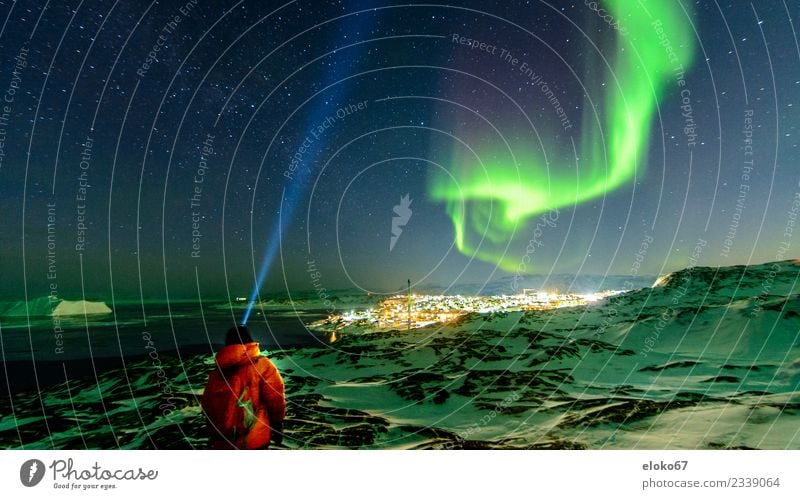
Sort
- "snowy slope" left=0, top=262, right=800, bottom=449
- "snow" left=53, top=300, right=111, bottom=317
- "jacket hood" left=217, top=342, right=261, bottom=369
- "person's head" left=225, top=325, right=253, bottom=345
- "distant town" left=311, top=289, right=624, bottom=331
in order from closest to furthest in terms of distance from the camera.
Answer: "jacket hood" left=217, top=342, right=261, bottom=369, "person's head" left=225, top=325, right=253, bottom=345, "snowy slope" left=0, top=262, right=800, bottom=449, "distant town" left=311, top=289, right=624, bottom=331, "snow" left=53, top=300, right=111, bottom=317

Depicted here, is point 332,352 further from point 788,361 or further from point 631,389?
point 788,361
